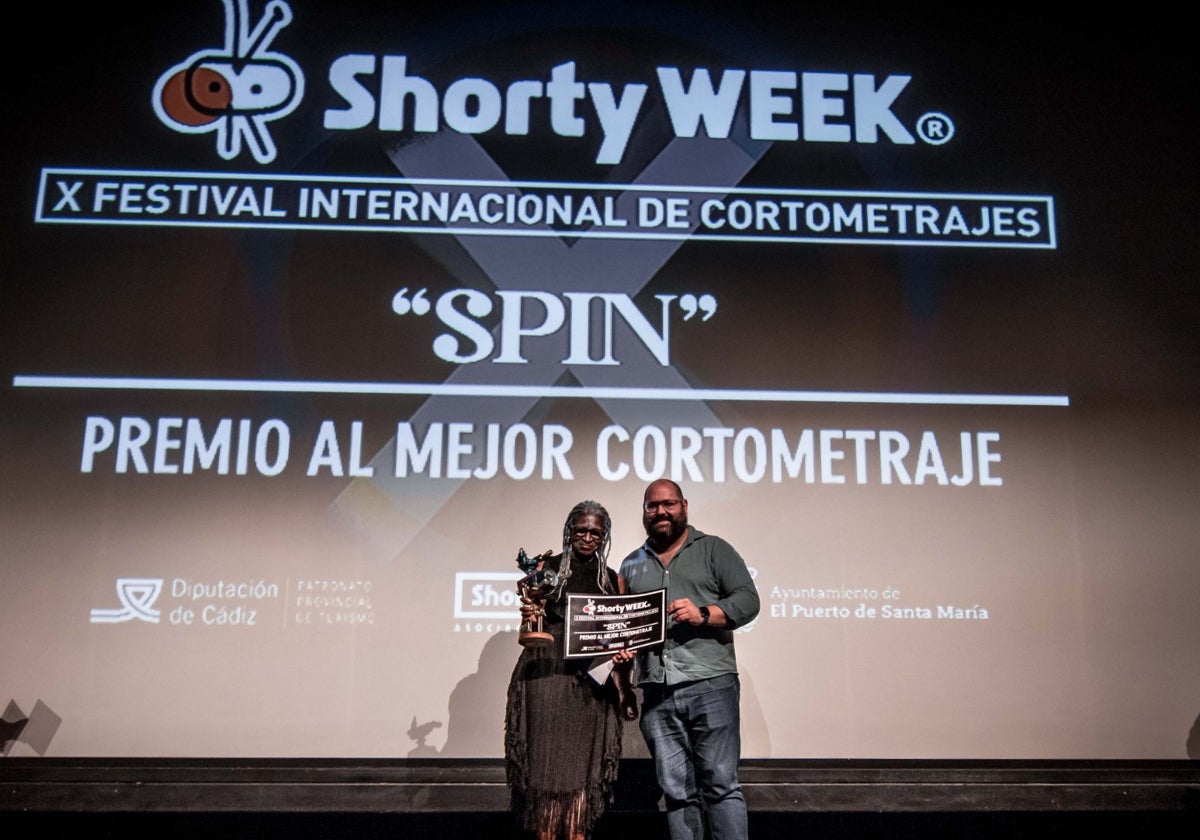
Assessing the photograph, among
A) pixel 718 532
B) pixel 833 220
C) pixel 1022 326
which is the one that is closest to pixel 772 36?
pixel 833 220

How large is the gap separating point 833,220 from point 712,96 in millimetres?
696

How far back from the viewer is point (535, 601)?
2764mm

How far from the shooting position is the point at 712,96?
411cm

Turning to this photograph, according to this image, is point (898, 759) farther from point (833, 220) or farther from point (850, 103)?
point (850, 103)

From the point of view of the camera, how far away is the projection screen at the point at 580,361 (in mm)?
3635

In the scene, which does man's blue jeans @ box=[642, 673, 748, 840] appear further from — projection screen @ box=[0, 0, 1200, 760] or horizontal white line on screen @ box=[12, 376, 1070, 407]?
horizontal white line on screen @ box=[12, 376, 1070, 407]

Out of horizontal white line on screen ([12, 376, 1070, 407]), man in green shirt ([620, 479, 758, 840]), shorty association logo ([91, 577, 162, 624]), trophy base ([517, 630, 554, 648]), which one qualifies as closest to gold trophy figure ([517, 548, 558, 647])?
trophy base ([517, 630, 554, 648])

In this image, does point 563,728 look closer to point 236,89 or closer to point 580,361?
point 580,361

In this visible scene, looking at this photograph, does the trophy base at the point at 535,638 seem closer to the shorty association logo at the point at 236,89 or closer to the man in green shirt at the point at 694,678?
the man in green shirt at the point at 694,678

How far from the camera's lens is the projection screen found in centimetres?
363

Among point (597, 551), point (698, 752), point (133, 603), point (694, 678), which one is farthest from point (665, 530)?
point (133, 603)

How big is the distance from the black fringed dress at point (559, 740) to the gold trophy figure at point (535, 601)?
0.03 metres

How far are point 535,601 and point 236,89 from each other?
8.23 ft

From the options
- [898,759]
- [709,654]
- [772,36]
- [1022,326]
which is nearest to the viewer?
[709,654]
